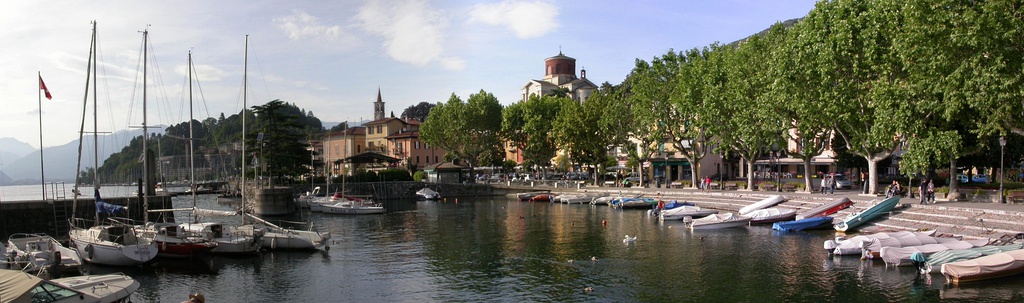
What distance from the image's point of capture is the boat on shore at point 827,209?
41.7 meters

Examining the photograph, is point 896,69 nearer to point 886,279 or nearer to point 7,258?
point 886,279

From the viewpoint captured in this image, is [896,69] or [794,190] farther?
[794,190]

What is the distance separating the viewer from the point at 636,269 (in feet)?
93.2

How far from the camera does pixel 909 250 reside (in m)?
27.2

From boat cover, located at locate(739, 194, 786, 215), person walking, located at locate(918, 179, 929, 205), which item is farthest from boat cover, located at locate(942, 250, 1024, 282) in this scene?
boat cover, located at locate(739, 194, 786, 215)

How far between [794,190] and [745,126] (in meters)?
9.32

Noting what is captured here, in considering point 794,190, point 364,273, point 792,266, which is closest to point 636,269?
point 792,266

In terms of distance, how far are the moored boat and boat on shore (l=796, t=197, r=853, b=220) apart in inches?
23.7

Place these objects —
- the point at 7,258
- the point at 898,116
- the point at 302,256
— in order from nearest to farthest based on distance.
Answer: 1. the point at 7,258
2. the point at 302,256
3. the point at 898,116

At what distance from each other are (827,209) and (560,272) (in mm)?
22709

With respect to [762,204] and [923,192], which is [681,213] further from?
[923,192]

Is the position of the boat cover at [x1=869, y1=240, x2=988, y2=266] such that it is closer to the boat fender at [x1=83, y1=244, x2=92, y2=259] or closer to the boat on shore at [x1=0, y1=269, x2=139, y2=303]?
the boat on shore at [x1=0, y1=269, x2=139, y2=303]

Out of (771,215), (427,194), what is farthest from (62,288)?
(427,194)

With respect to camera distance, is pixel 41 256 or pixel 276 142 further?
pixel 276 142
